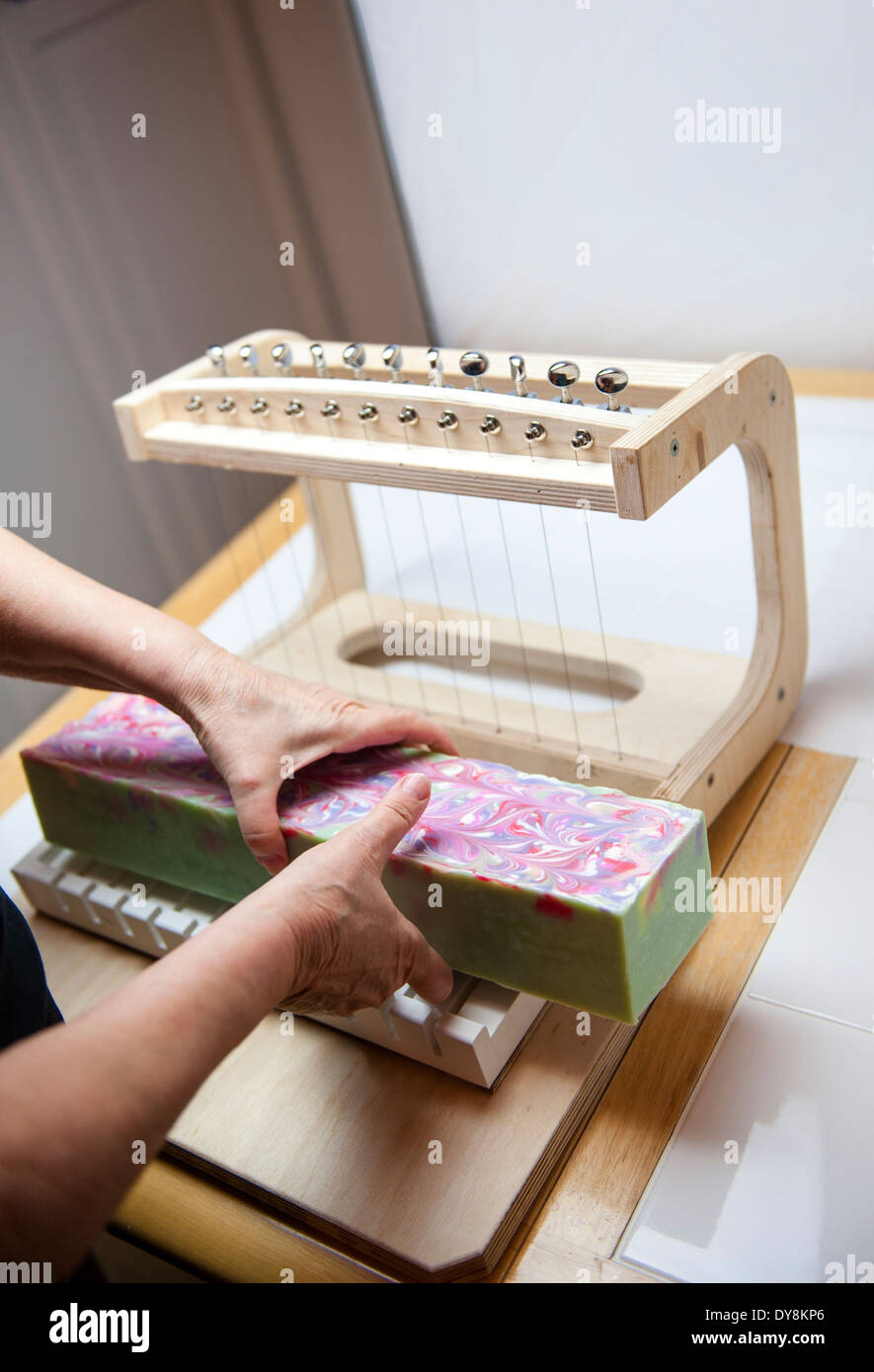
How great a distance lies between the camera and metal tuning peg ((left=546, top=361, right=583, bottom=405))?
3.98 feet

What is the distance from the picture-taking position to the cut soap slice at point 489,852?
99 cm

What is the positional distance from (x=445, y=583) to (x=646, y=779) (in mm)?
692

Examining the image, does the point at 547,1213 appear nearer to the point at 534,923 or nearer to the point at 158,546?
the point at 534,923

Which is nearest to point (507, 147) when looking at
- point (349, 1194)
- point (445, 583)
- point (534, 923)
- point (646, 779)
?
point (445, 583)

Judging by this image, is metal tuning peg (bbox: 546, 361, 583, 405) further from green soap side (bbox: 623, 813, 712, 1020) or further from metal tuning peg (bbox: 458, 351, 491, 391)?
green soap side (bbox: 623, 813, 712, 1020)

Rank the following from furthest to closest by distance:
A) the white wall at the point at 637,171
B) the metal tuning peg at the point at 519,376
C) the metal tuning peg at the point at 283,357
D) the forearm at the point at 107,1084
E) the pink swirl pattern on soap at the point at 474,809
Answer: the white wall at the point at 637,171, the metal tuning peg at the point at 283,357, the metal tuning peg at the point at 519,376, the pink swirl pattern on soap at the point at 474,809, the forearm at the point at 107,1084

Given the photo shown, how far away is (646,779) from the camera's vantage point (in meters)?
1.37

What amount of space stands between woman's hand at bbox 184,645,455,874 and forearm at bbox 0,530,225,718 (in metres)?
0.02

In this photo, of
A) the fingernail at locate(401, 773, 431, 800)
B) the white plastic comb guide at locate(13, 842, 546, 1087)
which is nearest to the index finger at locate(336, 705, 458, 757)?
the fingernail at locate(401, 773, 431, 800)

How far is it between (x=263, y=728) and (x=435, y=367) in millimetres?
455

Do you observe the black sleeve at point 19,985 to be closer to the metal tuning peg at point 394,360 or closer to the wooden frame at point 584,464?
the wooden frame at point 584,464

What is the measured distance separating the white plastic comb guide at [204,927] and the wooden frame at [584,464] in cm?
31

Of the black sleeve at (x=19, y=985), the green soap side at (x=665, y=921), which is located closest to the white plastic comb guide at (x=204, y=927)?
the green soap side at (x=665, y=921)

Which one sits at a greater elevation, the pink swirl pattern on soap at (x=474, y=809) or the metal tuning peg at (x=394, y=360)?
the metal tuning peg at (x=394, y=360)
